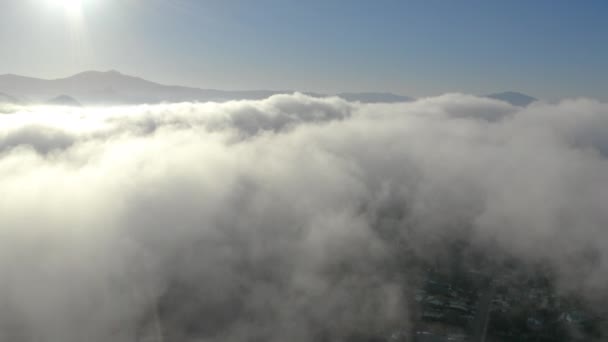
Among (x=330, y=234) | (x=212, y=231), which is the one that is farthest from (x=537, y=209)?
(x=212, y=231)

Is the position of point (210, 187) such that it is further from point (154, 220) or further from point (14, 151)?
point (14, 151)

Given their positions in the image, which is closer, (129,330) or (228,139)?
(129,330)

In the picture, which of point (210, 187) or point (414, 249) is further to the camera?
point (210, 187)

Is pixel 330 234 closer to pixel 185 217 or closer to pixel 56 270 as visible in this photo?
pixel 185 217

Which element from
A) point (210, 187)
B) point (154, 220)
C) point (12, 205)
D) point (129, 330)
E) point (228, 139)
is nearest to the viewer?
point (129, 330)

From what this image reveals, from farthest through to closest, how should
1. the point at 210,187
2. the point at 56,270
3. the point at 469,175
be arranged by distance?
1. the point at 469,175
2. the point at 210,187
3. the point at 56,270

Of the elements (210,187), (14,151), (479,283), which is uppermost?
(14,151)

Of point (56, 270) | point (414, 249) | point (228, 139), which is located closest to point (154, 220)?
point (56, 270)

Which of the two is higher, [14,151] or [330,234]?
[14,151]

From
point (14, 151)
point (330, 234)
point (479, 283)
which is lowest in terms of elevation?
point (479, 283)
